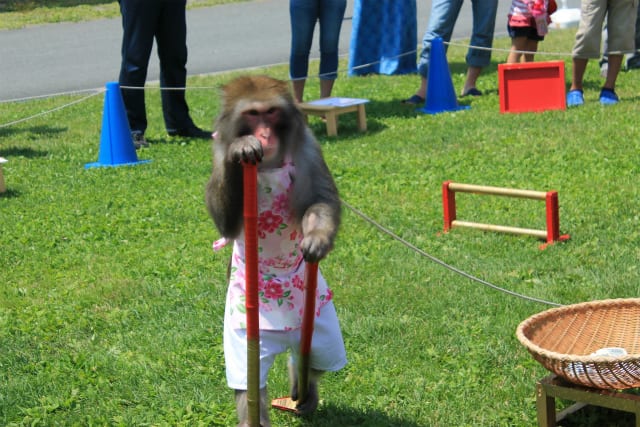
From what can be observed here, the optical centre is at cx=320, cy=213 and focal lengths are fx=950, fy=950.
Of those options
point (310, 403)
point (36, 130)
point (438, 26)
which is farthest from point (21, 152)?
point (310, 403)

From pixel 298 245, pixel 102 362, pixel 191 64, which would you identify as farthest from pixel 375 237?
pixel 191 64

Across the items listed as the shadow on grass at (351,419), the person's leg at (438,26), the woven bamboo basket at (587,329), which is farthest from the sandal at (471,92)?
the shadow on grass at (351,419)

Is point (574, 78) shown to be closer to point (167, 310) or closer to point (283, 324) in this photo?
point (167, 310)

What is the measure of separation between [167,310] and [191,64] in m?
9.36

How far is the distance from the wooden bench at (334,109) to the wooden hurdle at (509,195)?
2.81 meters

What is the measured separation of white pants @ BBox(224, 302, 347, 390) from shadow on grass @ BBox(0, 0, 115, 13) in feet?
61.4

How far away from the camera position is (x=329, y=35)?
9188 mm

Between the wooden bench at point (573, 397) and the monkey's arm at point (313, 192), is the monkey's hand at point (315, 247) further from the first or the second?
the wooden bench at point (573, 397)

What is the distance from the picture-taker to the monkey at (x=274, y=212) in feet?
10.0

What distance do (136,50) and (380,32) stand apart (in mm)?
4385

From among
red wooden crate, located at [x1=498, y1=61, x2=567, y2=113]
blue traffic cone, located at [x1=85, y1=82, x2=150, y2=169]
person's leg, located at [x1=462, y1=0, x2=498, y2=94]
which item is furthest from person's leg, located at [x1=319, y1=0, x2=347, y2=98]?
blue traffic cone, located at [x1=85, y1=82, x2=150, y2=169]

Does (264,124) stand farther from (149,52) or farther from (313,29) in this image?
(313,29)

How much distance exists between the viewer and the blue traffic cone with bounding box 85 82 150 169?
8.21 m

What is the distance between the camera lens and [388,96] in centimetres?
1029
